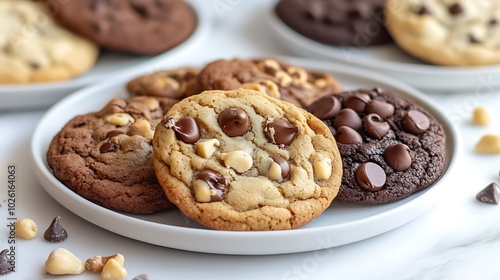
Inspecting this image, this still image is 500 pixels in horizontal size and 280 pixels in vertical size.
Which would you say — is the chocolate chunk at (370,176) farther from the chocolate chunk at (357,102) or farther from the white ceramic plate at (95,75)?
the white ceramic plate at (95,75)

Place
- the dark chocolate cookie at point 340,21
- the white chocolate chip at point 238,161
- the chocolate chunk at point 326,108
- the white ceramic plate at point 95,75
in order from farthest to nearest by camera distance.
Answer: the dark chocolate cookie at point 340,21 → the white ceramic plate at point 95,75 → the chocolate chunk at point 326,108 → the white chocolate chip at point 238,161

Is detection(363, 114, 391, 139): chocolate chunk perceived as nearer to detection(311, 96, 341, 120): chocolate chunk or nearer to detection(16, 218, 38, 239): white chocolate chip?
detection(311, 96, 341, 120): chocolate chunk

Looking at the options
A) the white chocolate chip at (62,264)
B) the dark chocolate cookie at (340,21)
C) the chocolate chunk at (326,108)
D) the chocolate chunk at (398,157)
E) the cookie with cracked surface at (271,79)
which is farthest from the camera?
the dark chocolate cookie at (340,21)

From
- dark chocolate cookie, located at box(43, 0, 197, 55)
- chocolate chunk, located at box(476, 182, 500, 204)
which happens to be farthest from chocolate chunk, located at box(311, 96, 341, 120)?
dark chocolate cookie, located at box(43, 0, 197, 55)

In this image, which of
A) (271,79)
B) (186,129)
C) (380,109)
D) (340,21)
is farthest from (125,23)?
(380,109)

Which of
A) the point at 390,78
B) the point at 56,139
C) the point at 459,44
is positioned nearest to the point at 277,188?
the point at 56,139

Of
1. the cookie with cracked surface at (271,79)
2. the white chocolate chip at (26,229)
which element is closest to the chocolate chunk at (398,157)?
the cookie with cracked surface at (271,79)
